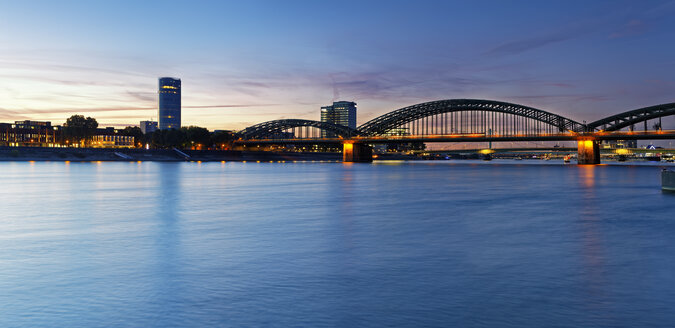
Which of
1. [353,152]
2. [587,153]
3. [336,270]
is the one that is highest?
[353,152]

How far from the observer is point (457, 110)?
18100 centimetres

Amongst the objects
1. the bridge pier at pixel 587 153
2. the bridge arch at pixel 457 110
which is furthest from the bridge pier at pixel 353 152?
the bridge pier at pixel 587 153

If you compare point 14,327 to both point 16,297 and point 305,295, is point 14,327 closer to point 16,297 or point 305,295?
point 16,297

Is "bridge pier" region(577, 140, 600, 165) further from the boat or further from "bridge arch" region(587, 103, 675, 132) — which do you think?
the boat

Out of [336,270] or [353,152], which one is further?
[353,152]

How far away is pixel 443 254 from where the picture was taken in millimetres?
15414

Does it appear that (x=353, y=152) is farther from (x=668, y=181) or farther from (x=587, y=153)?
(x=668, y=181)

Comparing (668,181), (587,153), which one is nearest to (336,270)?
(668,181)

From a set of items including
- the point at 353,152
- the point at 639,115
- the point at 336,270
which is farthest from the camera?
the point at 353,152

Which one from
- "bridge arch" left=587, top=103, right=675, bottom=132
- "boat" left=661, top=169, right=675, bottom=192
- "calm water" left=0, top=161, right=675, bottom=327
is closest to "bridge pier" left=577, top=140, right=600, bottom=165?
"bridge arch" left=587, top=103, right=675, bottom=132

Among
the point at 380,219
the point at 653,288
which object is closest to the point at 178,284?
the point at 653,288

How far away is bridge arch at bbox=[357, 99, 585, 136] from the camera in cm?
16625

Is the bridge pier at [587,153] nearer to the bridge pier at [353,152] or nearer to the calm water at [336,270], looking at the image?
the bridge pier at [353,152]

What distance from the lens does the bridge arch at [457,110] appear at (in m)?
166
